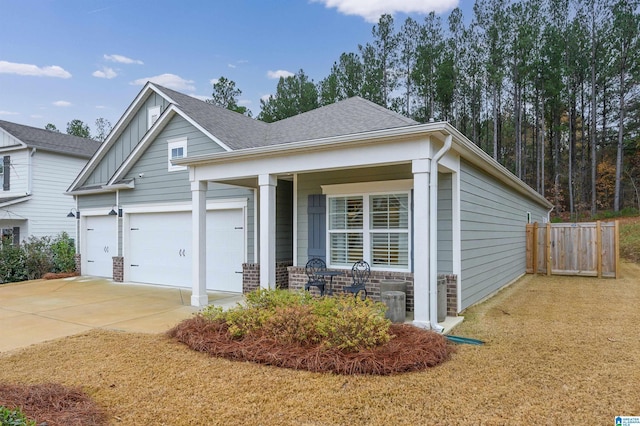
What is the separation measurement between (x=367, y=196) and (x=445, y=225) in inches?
60.7

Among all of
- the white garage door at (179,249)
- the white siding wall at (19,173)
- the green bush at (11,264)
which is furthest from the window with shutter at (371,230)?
the white siding wall at (19,173)

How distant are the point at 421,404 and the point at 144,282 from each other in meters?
9.66

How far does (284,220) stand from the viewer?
30.9 feet

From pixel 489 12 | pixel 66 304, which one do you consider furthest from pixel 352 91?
pixel 66 304

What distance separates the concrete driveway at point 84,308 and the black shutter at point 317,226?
1.94 metres

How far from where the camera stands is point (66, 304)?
8.09 m

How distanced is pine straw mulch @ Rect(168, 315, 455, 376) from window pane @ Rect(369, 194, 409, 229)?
2381 millimetres

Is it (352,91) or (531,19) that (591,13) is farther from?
(352,91)

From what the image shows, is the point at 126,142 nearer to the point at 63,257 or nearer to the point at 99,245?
the point at 99,245

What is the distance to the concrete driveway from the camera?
6023mm

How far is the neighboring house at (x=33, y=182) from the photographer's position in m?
14.8

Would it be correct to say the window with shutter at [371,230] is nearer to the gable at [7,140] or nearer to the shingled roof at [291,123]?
the shingled roof at [291,123]

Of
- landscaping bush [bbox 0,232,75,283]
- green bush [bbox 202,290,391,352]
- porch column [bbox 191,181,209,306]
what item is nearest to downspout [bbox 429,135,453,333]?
green bush [bbox 202,290,391,352]

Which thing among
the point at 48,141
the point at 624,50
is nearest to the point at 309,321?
the point at 48,141
